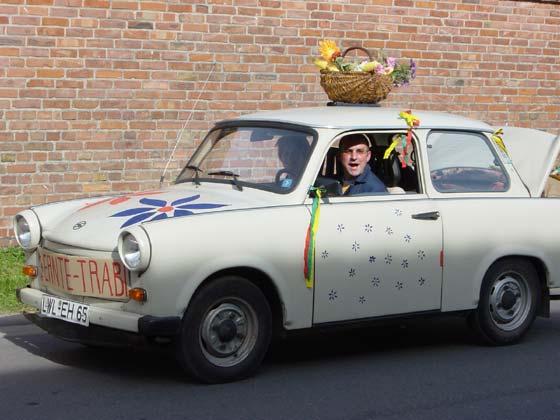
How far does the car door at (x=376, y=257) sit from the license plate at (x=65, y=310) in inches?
55.3

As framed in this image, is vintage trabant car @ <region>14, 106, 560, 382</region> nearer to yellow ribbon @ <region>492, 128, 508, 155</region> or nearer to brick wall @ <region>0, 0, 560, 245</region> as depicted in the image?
yellow ribbon @ <region>492, 128, 508, 155</region>

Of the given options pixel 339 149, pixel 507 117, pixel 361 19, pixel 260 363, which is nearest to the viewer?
pixel 260 363

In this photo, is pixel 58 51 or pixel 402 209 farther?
pixel 58 51

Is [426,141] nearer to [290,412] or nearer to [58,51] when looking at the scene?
[290,412]

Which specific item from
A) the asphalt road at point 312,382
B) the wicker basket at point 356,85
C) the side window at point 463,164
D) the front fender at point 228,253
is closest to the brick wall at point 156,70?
the asphalt road at point 312,382

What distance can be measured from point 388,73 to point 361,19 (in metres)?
4.66

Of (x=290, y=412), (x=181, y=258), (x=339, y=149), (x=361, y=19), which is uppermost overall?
(x=361, y=19)

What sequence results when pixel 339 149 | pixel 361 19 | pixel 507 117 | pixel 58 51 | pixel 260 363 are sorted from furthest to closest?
pixel 507 117 → pixel 361 19 → pixel 58 51 → pixel 339 149 → pixel 260 363

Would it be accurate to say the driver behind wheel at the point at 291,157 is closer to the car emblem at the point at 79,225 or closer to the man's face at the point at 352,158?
the man's face at the point at 352,158

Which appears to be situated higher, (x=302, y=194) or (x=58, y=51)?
(x=58, y=51)

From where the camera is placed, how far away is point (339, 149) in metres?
7.46

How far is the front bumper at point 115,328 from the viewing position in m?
6.18

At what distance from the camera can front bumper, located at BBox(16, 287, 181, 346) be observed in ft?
20.3

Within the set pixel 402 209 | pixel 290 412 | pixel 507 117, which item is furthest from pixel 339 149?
pixel 507 117
